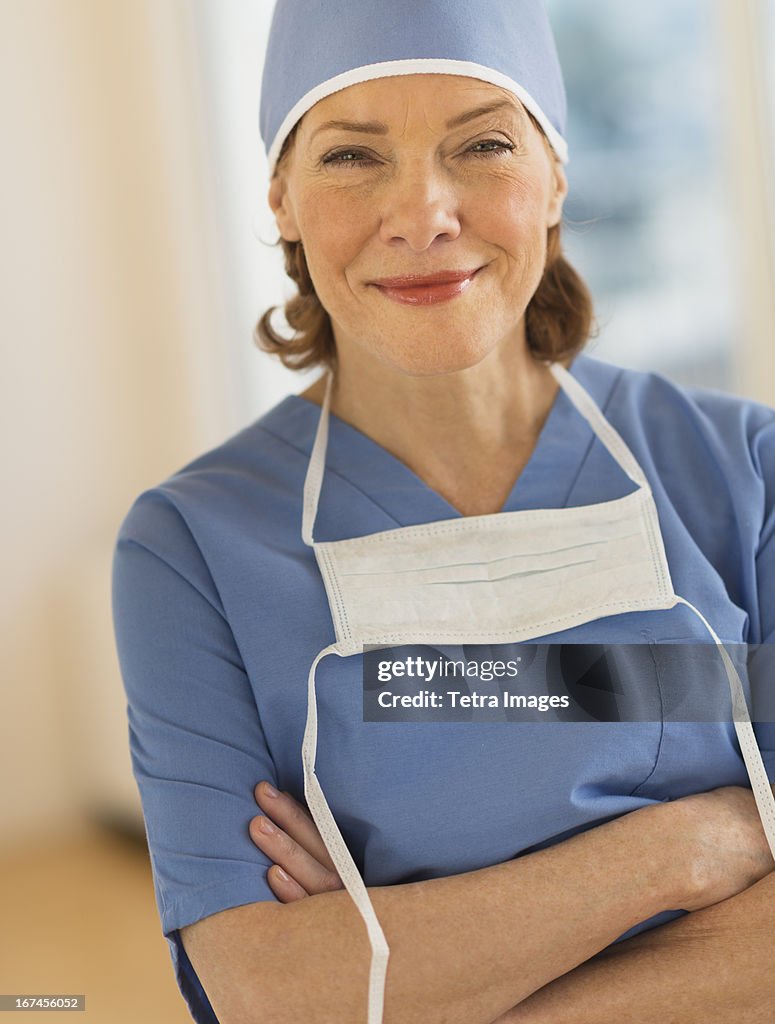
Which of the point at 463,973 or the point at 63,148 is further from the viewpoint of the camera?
the point at 63,148

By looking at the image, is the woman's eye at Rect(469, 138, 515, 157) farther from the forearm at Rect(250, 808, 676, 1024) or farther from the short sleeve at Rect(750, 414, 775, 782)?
the forearm at Rect(250, 808, 676, 1024)

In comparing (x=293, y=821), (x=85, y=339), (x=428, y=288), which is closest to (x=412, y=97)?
(x=428, y=288)

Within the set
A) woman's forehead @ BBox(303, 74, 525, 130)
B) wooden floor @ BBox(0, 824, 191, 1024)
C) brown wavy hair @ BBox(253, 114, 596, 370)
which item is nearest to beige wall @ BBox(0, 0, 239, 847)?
wooden floor @ BBox(0, 824, 191, 1024)

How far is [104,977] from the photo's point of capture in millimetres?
1997

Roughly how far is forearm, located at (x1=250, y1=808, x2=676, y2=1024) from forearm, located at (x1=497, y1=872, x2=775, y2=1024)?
26 millimetres

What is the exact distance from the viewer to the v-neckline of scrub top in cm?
129

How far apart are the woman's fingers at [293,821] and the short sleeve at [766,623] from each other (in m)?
0.45

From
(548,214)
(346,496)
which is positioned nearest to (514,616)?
(346,496)

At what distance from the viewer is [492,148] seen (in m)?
1.18

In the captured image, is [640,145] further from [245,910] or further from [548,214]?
Answer: [245,910]

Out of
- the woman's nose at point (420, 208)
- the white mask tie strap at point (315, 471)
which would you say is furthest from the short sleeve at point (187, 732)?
the woman's nose at point (420, 208)

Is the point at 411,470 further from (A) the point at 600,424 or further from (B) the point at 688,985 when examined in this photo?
(B) the point at 688,985

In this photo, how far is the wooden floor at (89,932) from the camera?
188 centimetres

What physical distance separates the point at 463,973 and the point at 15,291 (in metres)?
2.08
